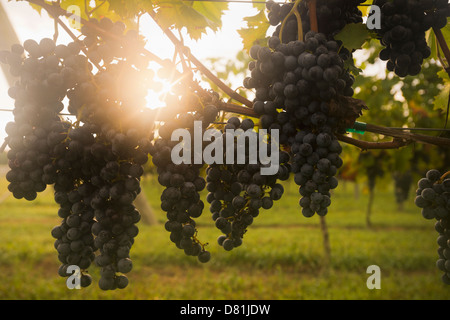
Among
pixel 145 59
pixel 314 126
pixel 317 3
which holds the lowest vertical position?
pixel 314 126

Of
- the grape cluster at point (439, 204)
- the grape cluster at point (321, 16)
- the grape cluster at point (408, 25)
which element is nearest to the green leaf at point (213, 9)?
the grape cluster at point (321, 16)

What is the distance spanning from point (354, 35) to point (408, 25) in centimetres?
17

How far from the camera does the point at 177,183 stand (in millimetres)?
982

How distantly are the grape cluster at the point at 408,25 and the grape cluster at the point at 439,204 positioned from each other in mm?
414

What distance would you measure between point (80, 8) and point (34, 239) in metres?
8.34

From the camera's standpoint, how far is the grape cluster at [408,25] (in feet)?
3.67

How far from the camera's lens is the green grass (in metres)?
5.29

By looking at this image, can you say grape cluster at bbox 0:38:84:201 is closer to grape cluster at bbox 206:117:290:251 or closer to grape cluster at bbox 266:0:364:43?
grape cluster at bbox 206:117:290:251

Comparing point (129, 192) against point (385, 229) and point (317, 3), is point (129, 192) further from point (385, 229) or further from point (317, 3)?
point (385, 229)

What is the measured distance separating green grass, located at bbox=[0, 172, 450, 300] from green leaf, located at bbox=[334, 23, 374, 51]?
180 inches

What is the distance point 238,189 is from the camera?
108 centimetres

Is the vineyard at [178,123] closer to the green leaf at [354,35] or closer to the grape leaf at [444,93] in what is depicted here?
the green leaf at [354,35]

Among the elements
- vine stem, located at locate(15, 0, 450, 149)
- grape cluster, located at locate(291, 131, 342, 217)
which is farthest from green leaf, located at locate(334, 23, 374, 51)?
grape cluster, located at locate(291, 131, 342, 217)
